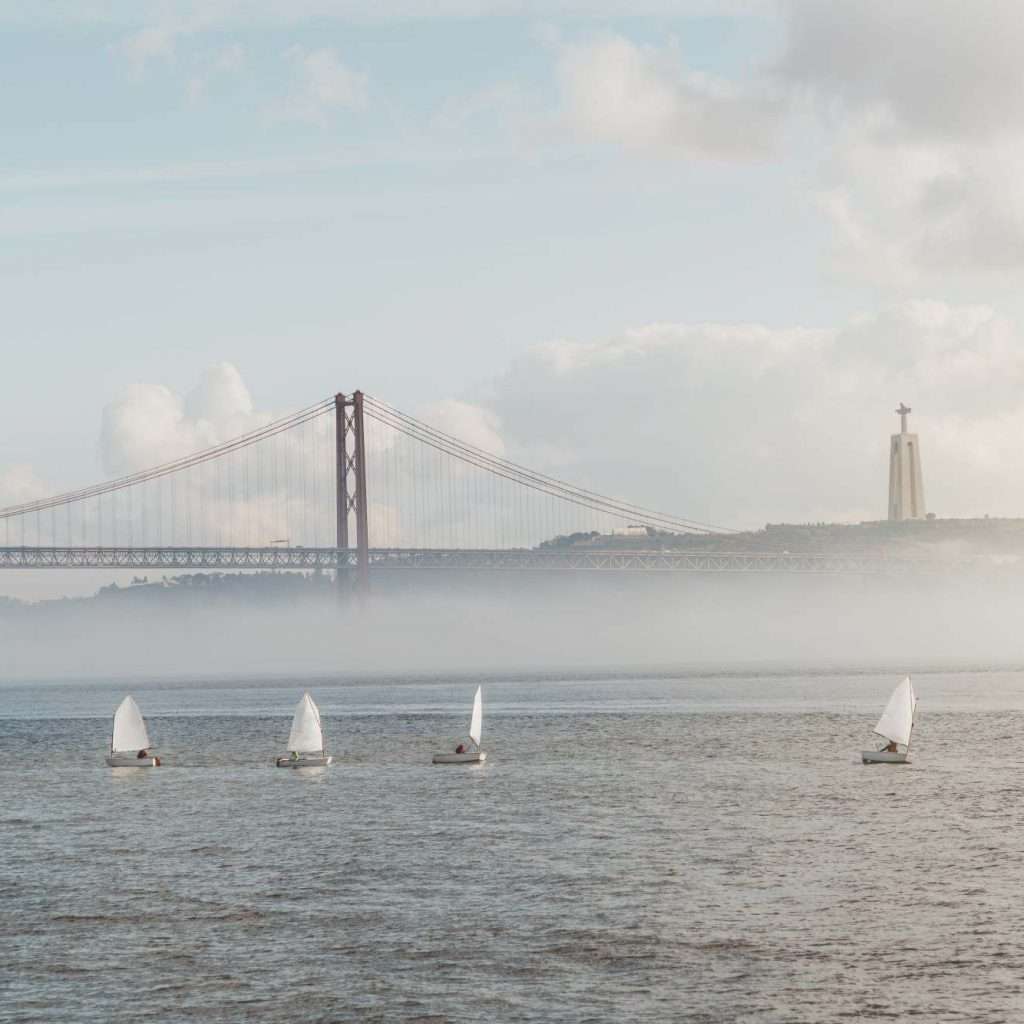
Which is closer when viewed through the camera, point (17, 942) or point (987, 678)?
point (17, 942)

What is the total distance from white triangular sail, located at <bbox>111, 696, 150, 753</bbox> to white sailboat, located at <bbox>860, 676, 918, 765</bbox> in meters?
30.2

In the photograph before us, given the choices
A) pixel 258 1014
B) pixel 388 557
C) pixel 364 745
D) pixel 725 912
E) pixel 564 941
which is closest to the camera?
pixel 258 1014

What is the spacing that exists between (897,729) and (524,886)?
33.9 m

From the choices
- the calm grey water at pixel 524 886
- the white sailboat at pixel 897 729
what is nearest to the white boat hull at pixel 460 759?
the calm grey water at pixel 524 886

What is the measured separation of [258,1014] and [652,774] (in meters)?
40.2

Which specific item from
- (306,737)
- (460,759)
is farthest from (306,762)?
(460,759)

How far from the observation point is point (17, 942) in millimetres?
35531

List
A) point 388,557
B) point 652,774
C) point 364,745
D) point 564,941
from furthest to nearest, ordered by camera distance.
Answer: point 388,557 → point 364,745 → point 652,774 → point 564,941

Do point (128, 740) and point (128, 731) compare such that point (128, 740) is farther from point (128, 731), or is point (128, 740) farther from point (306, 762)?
point (306, 762)

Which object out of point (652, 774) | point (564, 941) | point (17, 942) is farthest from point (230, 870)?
point (652, 774)

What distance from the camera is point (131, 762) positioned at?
7544cm

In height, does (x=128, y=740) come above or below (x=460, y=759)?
above

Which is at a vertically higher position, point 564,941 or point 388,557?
point 388,557

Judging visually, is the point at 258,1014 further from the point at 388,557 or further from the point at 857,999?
the point at 388,557
